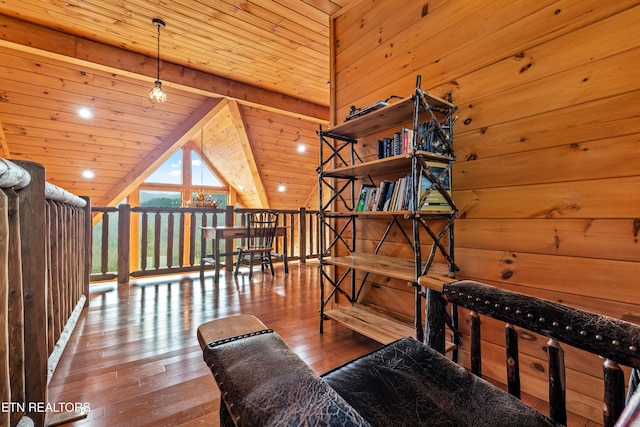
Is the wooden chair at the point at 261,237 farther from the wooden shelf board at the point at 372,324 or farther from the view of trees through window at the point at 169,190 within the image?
the view of trees through window at the point at 169,190

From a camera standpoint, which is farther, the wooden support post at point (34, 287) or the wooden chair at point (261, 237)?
the wooden chair at point (261, 237)

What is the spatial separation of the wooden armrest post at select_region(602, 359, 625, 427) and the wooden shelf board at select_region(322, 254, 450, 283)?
76cm

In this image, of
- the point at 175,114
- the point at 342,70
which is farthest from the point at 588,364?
the point at 175,114

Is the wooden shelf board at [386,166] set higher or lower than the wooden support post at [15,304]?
higher

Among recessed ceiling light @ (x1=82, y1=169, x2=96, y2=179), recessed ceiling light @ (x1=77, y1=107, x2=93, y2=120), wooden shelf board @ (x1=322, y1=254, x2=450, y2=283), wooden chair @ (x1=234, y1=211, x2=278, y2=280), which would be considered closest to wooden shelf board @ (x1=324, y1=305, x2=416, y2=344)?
wooden shelf board @ (x1=322, y1=254, x2=450, y2=283)

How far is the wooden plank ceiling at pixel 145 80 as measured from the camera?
264 centimetres

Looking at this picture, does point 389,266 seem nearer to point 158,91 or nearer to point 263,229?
point 263,229

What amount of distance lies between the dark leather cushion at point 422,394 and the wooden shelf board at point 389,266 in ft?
1.86

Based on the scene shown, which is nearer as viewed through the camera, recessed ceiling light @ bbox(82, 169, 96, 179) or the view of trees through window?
recessed ceiling light @ bbox(82, 169, 96, 179)

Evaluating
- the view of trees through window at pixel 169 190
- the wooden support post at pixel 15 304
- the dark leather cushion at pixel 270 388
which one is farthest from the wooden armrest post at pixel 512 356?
the view of trees through window at pixel 169 190

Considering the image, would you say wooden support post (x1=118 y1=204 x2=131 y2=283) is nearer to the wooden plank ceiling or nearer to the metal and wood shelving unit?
the wooden plank ceiling

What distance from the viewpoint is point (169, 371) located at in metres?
1.50

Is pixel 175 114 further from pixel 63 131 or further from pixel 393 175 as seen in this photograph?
pixel 393 175

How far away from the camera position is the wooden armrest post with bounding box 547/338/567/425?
0.67 meters
